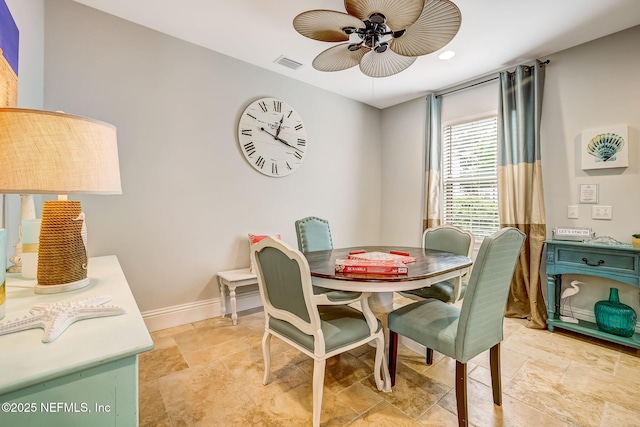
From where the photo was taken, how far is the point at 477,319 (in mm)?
1367

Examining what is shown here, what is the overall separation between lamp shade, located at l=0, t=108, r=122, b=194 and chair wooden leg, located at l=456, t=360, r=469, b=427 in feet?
5.62

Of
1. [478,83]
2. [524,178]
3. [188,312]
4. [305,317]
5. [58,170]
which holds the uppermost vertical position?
[478,83]

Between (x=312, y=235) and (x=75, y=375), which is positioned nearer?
(x=75, y=375)

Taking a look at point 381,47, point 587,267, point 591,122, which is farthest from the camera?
point 591,122

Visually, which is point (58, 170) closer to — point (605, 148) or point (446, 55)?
point (446, 55)

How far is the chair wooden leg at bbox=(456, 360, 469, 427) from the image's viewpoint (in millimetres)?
1344

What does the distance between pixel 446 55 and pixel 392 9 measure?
1.54m

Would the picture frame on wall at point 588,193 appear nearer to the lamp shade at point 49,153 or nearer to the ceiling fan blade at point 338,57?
the ceiling fan blade at point 338,57

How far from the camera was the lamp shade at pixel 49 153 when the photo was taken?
818 millimetres

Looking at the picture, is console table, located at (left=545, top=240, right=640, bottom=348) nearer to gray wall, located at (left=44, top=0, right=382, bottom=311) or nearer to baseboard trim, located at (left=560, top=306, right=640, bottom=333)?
baseboard trim, located at (left=560, top=306, right=640, bottom=333)

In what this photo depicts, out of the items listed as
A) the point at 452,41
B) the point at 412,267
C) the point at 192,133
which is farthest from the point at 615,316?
the point at 192,133

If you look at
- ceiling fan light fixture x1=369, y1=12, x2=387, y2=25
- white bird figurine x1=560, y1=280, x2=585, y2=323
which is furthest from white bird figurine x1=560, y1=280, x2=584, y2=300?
ceiling fan light fixture x1=369, y1=12, x2=387, y2=25

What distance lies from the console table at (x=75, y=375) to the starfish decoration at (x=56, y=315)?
15 millimetres

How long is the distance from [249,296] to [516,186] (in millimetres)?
3027
